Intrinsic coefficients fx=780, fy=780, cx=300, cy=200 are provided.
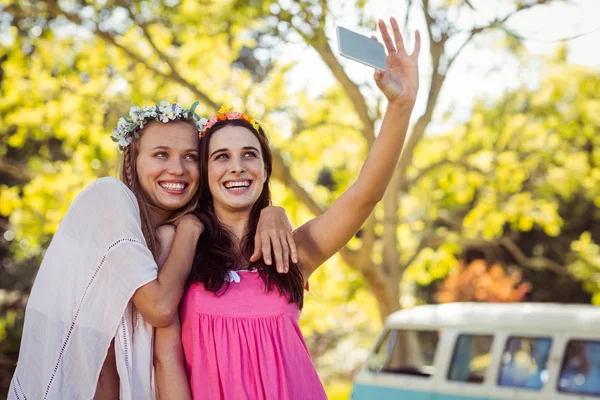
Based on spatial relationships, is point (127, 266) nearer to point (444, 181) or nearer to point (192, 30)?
point (192, 30)

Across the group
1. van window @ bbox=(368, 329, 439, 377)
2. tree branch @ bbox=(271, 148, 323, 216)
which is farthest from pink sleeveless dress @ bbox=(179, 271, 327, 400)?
tree branch @ bbox=(271, 148, 323, 216)

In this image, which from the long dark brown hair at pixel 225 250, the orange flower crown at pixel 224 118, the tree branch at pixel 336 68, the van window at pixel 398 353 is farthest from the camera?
the van window at pixel 398 353

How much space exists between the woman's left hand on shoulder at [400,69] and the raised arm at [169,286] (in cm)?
79

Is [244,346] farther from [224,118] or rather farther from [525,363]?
[525,363]

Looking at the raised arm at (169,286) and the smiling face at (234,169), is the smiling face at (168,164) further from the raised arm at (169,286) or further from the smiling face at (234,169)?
the raised arm at (169,286)

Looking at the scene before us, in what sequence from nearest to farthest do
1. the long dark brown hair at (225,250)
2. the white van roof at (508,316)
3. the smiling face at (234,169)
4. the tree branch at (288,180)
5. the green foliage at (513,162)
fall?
the long dark brown hair at (225,250) < the smiling face at (234,169) < the white van roof at (508,316) < the tree branch at (288,180) < the green foliage at (513,162)

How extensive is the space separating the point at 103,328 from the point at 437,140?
9.21 metres

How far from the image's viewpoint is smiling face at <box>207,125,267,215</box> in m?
2.60

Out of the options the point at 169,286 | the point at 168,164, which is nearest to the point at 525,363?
the point at 168,164

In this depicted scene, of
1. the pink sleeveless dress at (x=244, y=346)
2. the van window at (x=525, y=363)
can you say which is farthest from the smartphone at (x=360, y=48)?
the van window at (x=525, y=363)

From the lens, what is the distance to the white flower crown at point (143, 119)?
277cm

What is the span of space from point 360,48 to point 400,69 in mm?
302

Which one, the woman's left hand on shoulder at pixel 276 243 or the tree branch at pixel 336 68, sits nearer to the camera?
the woman's left hand on shoulder at pixel 276 243

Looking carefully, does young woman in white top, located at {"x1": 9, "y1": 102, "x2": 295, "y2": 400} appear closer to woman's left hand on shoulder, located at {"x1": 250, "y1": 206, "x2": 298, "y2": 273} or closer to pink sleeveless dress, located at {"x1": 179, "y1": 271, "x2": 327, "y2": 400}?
woman's left hand on shoulder, located at {"x1": 250, "y1": 206, "x2": 298, "y2": 273}
